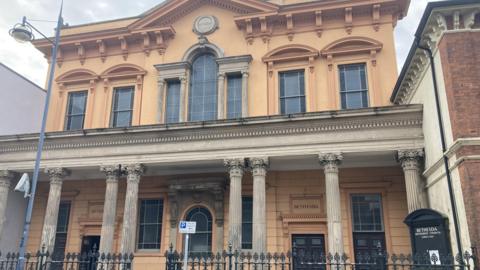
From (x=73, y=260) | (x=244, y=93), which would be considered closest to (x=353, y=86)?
(x=244, y=93)

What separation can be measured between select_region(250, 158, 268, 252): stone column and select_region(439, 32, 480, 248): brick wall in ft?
21.6

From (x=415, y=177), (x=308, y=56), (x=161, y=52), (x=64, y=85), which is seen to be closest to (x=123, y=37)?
(x=161, y=52)

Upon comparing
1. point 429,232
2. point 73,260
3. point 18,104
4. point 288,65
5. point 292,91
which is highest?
point 288,65

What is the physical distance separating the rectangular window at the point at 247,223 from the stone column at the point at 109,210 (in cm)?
548

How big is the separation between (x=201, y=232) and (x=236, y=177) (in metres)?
4.44

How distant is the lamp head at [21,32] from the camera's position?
1257 centimetres

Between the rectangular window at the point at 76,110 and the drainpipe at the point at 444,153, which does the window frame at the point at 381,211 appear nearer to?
the drainpipe at the point at 444,153

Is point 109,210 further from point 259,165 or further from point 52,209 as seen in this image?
point 259,165

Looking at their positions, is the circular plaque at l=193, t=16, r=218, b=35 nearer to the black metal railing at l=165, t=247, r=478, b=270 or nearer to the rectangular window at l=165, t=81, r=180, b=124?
the rectangular window at l=165, t=81, r=180, b=124

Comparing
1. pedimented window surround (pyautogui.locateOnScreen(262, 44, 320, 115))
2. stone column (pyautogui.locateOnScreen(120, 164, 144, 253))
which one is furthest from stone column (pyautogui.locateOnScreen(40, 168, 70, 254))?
pedimented window surround (pyautogui.locateOnScreen(262, 44, 320, 115))

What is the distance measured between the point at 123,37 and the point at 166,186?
7651 millimetres

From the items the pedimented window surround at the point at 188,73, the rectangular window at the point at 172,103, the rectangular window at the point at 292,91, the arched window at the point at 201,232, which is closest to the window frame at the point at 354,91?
the rectangular window at the point at 292,91

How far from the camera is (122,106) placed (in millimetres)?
19844

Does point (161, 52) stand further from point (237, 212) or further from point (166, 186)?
point (237, 212)
